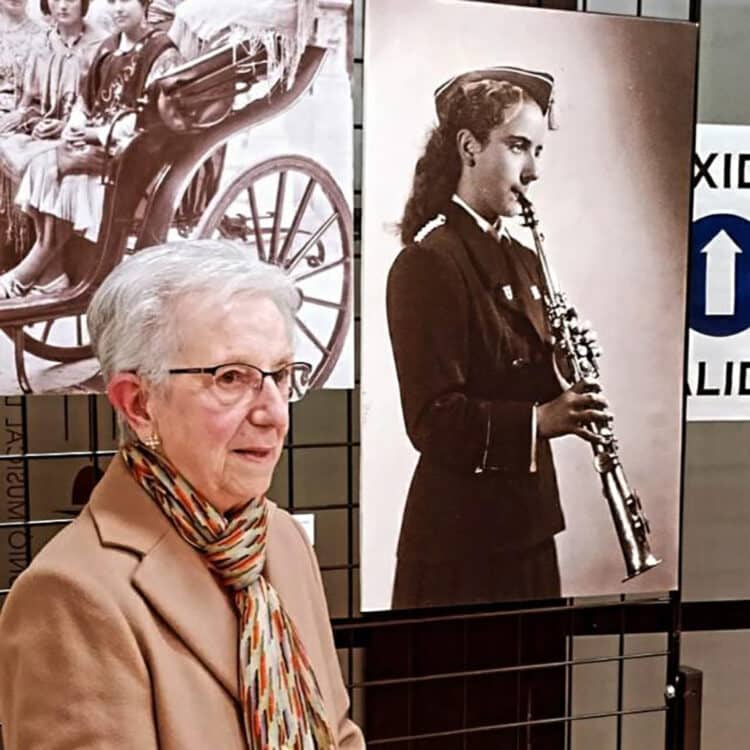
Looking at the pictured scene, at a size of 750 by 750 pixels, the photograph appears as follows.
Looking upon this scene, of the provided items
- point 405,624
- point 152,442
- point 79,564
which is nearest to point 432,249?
point 405,624

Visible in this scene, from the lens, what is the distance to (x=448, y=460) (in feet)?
7.06

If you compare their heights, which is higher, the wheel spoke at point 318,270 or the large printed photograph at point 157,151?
the large printed photograph at point 157,151

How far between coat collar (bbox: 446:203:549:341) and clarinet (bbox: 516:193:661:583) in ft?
0.08

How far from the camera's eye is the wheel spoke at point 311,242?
2.00 m

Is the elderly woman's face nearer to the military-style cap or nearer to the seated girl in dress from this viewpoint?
the seated girl in dress

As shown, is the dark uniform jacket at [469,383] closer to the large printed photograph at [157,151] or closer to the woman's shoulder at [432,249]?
the woman's shoulder at [432,249]

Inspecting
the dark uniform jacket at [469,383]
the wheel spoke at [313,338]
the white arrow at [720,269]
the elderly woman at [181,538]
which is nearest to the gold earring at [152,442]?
the elderly woman at [181,538]

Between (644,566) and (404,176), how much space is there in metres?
0.96

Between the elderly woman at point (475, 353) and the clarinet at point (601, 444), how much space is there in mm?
25

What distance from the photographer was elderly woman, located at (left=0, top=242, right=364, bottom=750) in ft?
4.10

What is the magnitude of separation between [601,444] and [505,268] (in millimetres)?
417

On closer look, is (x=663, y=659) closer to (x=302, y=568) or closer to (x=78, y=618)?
(x=302, y=568)

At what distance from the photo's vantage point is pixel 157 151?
1911 millimetres

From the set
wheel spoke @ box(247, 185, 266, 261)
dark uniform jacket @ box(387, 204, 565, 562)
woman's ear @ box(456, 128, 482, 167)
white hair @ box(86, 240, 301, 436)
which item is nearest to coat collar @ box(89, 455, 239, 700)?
white hair @ box(86, 240, 301, 436)
